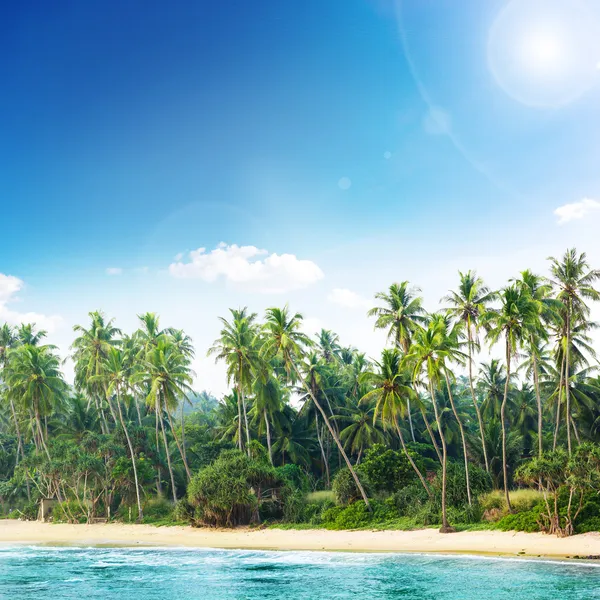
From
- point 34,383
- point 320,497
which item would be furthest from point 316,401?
point 34,383

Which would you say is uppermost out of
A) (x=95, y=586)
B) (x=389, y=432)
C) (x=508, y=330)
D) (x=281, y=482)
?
(x=508, y=330)

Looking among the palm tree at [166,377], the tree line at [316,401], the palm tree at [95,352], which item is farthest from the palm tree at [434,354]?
the palm tree at [95,352]

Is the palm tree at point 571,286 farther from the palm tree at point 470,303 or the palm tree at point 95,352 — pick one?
the palm tree at point 95,352

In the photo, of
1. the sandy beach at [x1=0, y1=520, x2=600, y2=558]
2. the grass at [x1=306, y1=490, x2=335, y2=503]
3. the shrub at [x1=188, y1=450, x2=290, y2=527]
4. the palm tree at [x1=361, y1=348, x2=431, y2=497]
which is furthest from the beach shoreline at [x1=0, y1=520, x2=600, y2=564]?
the palm tree at [x1=361, y1=348, x2=431, y2=497]

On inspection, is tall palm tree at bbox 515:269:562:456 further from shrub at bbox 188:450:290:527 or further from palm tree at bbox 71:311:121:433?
palm tree at bbox 71:311:121:433

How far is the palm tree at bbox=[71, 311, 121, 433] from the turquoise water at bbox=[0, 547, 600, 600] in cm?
2084

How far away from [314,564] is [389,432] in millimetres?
22279

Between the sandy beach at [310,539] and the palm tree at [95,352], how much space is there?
36.0 feet

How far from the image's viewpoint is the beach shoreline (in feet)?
73.2

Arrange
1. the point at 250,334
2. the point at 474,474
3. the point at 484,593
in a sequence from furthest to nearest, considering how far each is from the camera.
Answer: the point at 250,334, the point at 474,474, the point at 484,593

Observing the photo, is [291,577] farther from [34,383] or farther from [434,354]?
[34,383]

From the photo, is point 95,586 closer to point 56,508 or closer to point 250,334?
point 250,334

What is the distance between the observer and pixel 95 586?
72.1 ft

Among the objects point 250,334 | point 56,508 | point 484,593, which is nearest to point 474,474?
point 484,593
